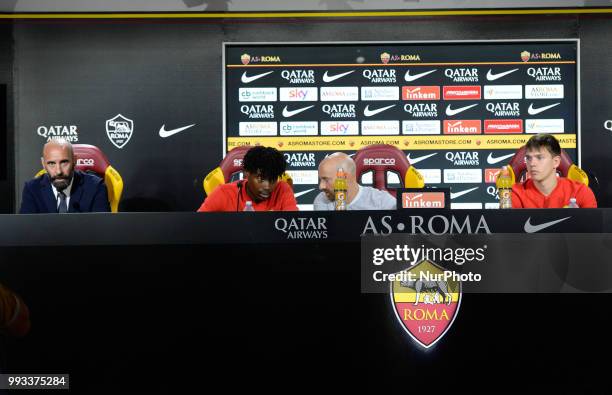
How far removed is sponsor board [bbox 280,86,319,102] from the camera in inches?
197

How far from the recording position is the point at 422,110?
5000 mm

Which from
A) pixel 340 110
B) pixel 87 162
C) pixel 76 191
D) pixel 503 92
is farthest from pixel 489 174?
pixel 76 191

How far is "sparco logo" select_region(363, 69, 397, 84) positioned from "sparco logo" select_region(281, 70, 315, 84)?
41 cm

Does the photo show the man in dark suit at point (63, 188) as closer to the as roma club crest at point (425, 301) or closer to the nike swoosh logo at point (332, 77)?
the as roma club crest at point (425, 301)

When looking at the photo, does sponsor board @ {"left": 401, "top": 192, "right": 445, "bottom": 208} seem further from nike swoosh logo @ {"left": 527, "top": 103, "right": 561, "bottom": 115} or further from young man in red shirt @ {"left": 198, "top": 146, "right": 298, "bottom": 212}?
nike swoosh logo @ {"left": 527, "top": 103, "right": 561, "bottom": 115}

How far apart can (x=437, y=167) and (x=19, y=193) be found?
10.4 ft

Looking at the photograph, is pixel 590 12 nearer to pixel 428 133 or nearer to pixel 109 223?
pixel 428 133

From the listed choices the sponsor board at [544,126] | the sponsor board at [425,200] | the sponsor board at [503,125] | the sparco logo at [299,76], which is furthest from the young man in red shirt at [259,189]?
the sponsor board at [544,126]

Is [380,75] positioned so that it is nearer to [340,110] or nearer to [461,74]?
[340,110]

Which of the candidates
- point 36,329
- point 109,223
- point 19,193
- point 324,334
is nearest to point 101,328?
point 36,329

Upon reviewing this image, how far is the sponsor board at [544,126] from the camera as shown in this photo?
195 inches

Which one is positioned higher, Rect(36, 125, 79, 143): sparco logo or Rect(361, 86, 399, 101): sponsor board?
Rect(361, 86, 399, 101): sponsor board

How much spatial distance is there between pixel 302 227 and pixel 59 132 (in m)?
3.79

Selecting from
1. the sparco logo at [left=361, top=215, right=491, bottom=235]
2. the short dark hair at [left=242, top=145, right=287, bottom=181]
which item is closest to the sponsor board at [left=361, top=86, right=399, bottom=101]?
the short dark hair at [left=242, top=145, right=287, bottom=181]
